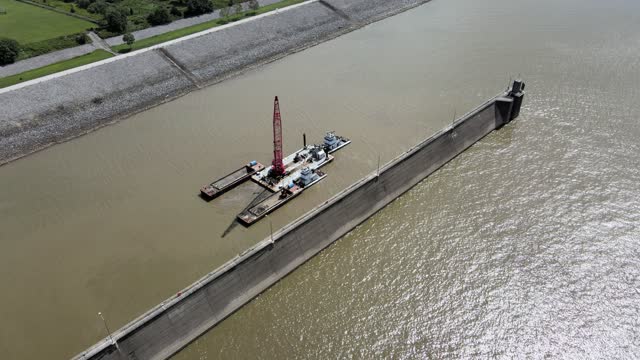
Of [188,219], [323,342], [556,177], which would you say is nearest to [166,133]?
[188,219]

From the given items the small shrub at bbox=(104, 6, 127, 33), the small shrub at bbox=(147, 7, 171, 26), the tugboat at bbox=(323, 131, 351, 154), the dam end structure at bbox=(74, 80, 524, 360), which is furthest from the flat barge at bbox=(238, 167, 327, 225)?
the small shrub at bbox=(147, 7, 171, 26)

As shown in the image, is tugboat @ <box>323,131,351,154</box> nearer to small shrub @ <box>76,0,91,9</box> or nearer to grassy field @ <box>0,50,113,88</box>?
grassy field @ <box>0,50,113,88</box>

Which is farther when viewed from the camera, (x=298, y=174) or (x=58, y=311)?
(x=298, y=174)

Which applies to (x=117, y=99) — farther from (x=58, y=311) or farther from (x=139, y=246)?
(x=58, y=311)

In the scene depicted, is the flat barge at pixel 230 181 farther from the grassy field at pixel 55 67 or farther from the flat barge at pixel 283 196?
the grassy field at pixel 55 67

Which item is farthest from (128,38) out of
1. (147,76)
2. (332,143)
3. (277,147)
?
(277,147)

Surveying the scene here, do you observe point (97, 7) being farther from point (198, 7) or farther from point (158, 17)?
point (198, 7)
